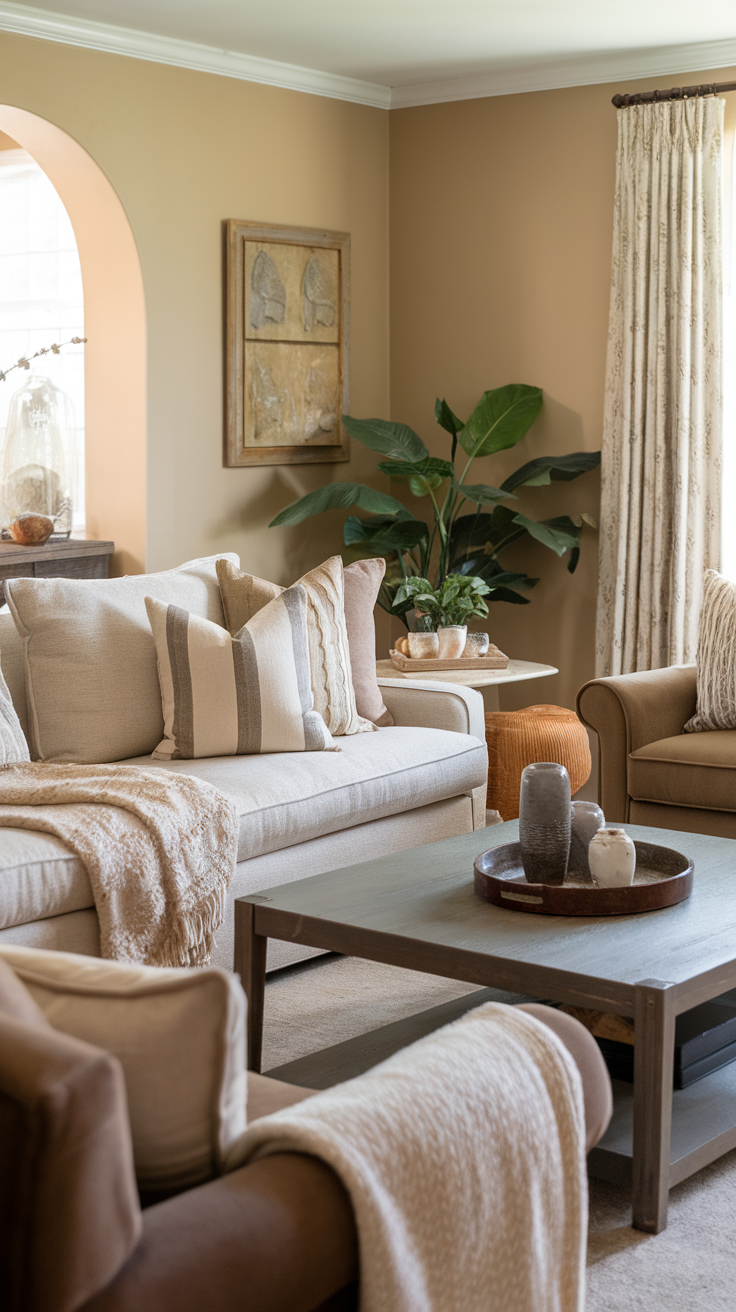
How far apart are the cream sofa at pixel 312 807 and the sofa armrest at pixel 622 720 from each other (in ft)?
1.15

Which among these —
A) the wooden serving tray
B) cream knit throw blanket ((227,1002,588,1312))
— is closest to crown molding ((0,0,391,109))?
the wooden serving tray

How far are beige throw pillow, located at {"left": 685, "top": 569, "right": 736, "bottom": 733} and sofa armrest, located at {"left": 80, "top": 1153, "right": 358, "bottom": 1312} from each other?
3147 millimetres

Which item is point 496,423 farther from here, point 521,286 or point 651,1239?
point 651,1239

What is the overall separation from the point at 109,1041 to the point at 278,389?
14.8 ft

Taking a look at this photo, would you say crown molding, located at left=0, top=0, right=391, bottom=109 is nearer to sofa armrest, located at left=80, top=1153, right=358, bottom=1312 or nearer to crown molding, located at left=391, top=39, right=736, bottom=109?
crown molding, located at left=391, top=39, right=736, bottom=109

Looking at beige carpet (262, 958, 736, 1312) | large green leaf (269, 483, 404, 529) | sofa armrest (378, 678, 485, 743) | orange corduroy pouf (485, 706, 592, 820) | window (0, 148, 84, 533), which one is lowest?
beige carpet (262, 958, 736, 1312)

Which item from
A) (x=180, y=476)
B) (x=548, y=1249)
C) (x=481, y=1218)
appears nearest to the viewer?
(x=481, y=1218)

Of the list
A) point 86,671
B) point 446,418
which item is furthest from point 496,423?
point 86,671

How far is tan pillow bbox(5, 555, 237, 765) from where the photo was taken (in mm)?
3443

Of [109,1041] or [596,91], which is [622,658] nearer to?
[596,91]

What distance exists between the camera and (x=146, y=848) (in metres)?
2.82

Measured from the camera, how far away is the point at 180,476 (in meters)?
5.15

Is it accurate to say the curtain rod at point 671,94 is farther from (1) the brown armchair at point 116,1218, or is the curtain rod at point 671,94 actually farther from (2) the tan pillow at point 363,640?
(1) the brown armchair at point 116,1218

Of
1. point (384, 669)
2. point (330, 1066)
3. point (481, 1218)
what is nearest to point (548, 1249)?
point (481, 1218)
